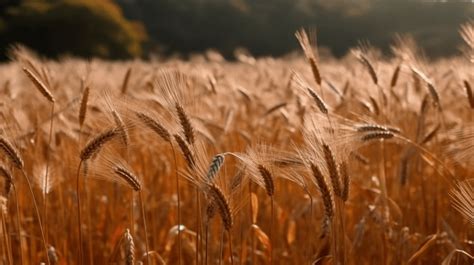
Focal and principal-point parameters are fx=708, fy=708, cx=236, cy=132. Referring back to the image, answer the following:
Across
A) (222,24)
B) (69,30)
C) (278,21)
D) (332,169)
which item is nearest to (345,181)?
(332,169)

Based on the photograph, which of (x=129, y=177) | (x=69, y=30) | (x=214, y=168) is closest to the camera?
(x=214, y=168)

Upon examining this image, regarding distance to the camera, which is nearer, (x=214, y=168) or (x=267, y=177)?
(x=214, y=168)

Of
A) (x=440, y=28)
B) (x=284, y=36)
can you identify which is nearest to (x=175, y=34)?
(x=284, y=36)

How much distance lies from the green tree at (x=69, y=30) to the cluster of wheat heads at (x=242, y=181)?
99.8 ft

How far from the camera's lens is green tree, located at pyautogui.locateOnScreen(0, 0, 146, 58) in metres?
33.0

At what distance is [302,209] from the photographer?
2656mm

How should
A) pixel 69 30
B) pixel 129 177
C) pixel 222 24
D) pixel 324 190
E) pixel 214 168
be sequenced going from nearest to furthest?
pixel 214 168, pixel 324 190, pixel 129 177, pixel 69 30, pixel 222 24

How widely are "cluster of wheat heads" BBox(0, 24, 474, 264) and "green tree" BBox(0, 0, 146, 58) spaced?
30418 millimetres

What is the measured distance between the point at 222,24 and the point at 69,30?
13518mm

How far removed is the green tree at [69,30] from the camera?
108ft

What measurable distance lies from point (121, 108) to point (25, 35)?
108 ft

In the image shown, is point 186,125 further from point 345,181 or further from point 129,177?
point 345,181

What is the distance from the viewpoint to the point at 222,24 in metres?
44.9

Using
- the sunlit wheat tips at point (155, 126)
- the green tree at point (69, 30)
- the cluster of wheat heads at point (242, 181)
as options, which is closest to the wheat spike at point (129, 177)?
the cluster of wheat heads at point (242, 181)
